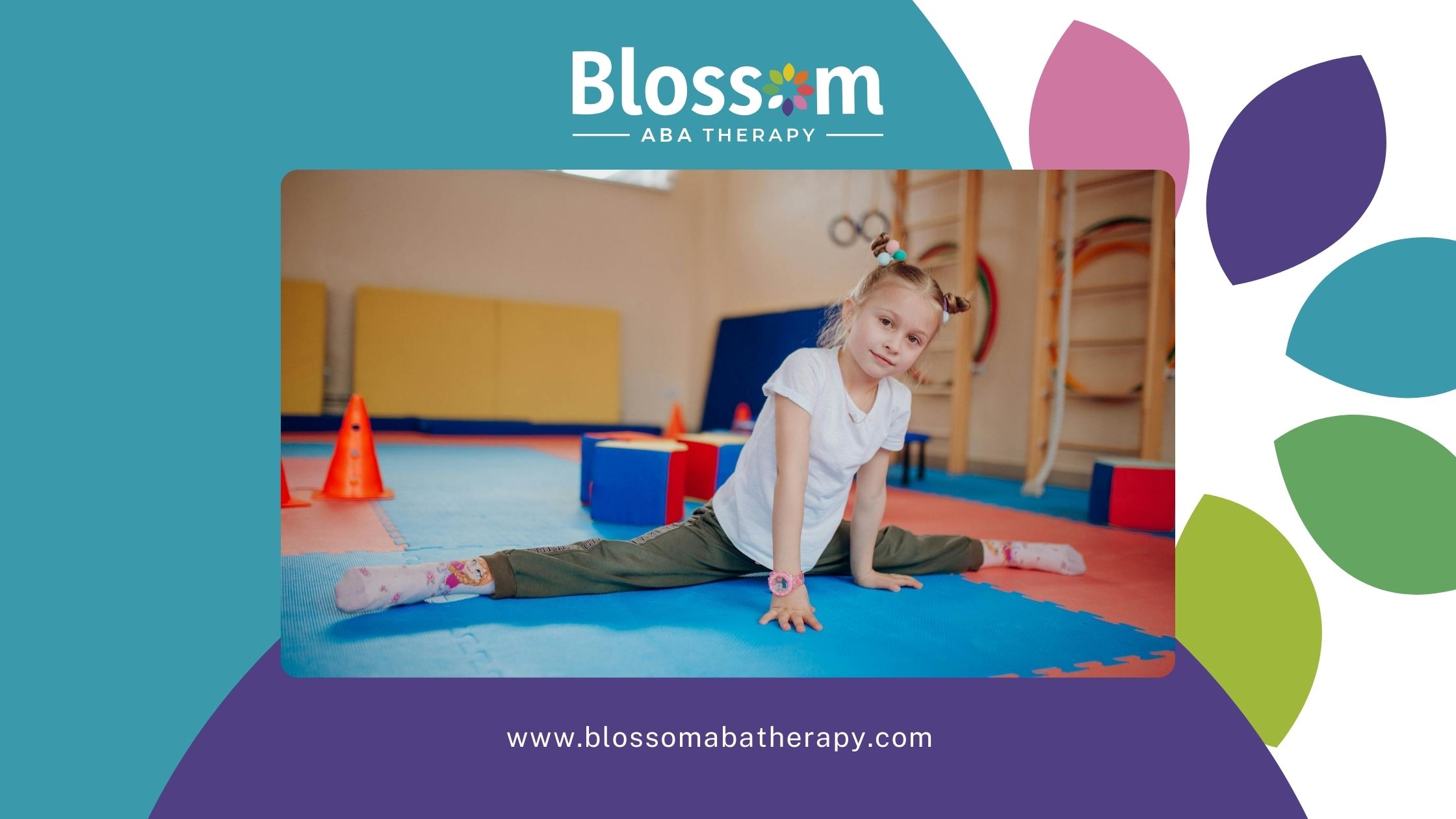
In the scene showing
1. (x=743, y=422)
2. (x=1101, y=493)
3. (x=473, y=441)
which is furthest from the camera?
(x=473, y=441)

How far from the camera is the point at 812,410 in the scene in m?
1.56

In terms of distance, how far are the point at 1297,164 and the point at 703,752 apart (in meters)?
0.99

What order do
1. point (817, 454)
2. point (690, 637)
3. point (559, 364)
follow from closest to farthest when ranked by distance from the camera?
point (690, 637) → point (817, 454) → point (559, 364)

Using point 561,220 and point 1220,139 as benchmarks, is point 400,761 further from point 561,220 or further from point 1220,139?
point 561,220

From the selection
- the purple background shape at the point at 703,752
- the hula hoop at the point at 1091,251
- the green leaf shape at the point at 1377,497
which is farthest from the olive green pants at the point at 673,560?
the hula hoop at the point at 1091,251

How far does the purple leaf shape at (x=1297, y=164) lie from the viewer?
3.22 feet

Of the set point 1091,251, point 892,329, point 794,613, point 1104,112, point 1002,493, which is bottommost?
point 1002,493

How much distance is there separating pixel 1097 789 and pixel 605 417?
6.30 m

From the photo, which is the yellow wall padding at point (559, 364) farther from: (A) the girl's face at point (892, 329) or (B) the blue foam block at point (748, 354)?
(A) the girl's face at point (892, 329)

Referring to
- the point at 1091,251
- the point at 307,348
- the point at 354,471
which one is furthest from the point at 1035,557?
the point at 307,348

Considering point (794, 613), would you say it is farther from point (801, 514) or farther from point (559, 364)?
point (559, 364)

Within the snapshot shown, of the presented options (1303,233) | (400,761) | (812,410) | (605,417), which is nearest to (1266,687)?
(1303,233)

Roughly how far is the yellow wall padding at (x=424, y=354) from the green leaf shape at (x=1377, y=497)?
19.9 feet

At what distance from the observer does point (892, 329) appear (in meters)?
1.43
